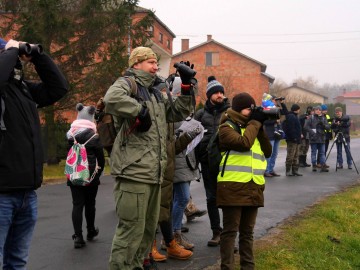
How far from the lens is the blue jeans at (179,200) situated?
18.1ft

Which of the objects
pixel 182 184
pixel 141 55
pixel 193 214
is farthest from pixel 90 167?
pixel 141 55

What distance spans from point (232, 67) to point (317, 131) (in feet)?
129

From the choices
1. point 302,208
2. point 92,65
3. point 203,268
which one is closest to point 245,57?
point 92,65

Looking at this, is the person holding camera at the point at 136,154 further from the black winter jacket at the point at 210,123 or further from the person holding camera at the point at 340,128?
the person holding camera at the point at 340,128

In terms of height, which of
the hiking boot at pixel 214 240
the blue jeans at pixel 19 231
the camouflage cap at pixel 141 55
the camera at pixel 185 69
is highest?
the camouflage cap at pixel 141 55

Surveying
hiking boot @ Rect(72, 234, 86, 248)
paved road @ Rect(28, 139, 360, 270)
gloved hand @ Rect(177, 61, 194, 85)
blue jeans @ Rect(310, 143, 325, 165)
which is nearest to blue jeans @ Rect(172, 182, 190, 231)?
paved road @ Rect(28, 139, 360, 270)

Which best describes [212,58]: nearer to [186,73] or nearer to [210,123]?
[210,123]

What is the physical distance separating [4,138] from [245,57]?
1983 inches

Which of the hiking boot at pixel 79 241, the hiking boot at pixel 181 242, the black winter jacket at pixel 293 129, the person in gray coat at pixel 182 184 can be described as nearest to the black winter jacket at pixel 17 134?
the person in gray coat at pixel 182 184

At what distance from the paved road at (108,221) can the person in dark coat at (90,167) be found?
0.99ft

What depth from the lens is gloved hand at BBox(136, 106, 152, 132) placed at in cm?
369

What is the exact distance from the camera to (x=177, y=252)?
5246mm

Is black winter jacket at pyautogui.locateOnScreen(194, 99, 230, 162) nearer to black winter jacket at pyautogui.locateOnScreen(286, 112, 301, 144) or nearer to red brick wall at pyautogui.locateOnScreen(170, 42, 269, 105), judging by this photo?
black winter jacket at pyautogui.locateOnScreen(286, 112, 301, 144)

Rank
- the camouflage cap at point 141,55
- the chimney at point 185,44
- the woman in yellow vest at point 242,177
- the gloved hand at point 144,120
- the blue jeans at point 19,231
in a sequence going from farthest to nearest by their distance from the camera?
the chimney at point 185,44, the woman in yellow vest at point 242,177, the camouflage cap at point 141,55, the gloved hand at point 144,120, the blue jeans at point 19,231
